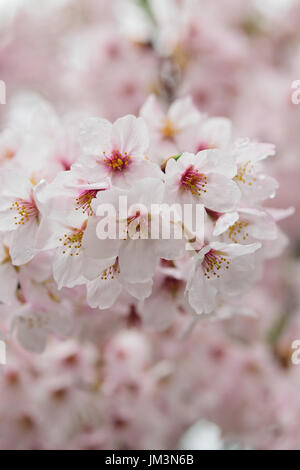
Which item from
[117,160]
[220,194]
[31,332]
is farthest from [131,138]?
[31,332]

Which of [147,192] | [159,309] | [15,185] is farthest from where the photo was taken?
[159,309]

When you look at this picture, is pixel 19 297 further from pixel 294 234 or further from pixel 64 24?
pixel 64 24

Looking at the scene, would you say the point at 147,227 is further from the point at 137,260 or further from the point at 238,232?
the point at 238,232

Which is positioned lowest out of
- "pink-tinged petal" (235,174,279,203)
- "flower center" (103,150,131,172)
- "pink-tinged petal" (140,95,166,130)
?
"flower center" (103,150,131,172)

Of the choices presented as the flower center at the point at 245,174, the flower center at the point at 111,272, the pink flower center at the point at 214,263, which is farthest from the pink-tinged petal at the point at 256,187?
the flower center at the point at 111,272

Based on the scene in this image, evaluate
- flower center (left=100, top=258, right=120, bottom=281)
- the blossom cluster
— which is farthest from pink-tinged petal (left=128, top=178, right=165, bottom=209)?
flower center (left=100, top=258, right=120, bottom=281)

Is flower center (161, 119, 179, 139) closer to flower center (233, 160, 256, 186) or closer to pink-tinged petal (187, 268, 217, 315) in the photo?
flower center (233, 160, 256, 186)
